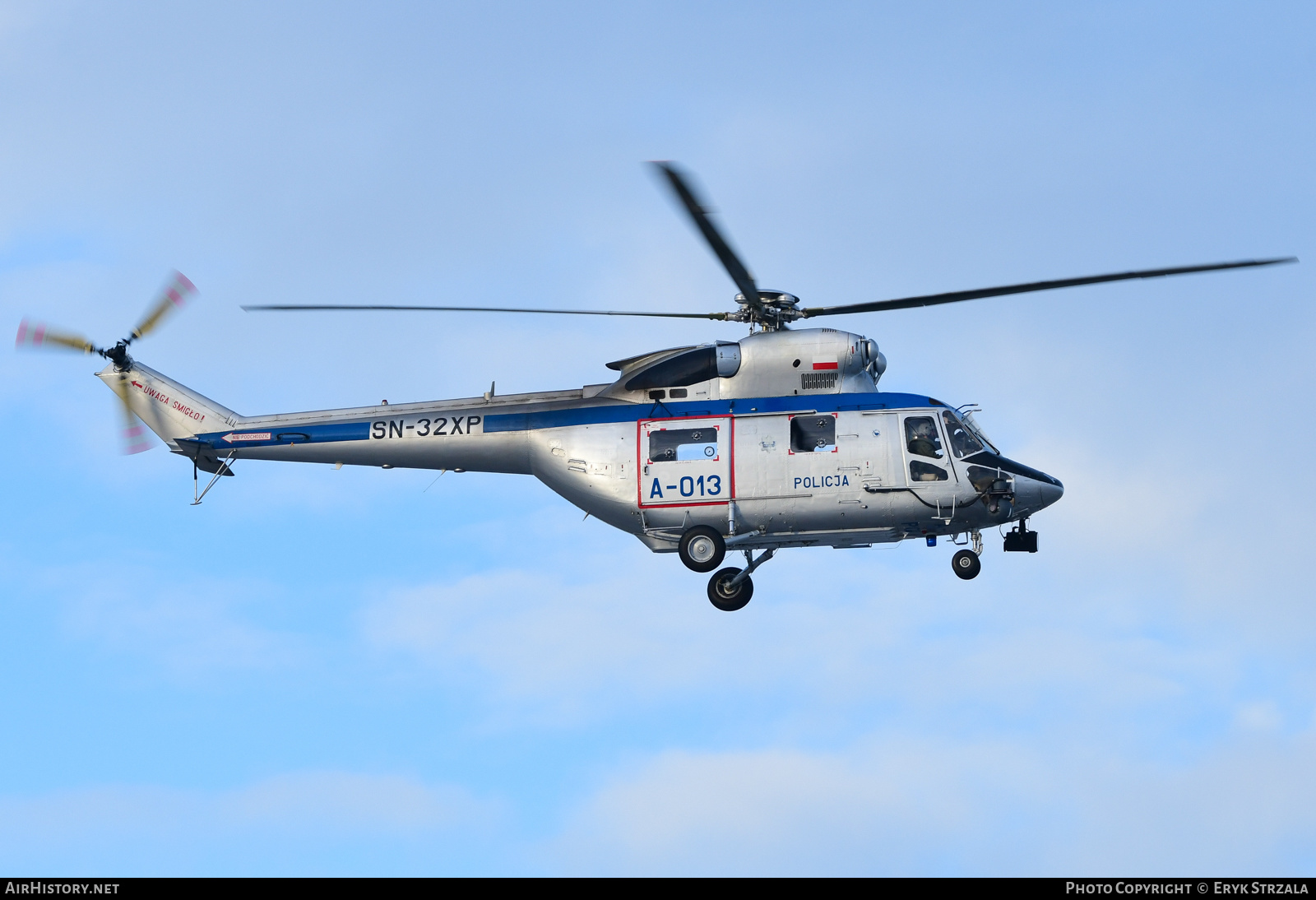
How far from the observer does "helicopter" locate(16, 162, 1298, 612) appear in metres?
27.9

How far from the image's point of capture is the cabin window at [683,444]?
1112 inches

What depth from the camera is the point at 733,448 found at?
28109mm

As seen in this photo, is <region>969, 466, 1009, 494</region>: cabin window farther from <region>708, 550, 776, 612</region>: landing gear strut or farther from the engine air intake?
<region>708, 550, 776, 612</region>: landing gear strut

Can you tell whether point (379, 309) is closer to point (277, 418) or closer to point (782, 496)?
point (277, 418)

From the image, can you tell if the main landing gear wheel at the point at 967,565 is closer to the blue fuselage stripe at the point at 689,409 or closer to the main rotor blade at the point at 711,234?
the blue fuselage stripe at the point at 689,409

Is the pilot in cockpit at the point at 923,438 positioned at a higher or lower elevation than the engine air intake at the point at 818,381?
lower

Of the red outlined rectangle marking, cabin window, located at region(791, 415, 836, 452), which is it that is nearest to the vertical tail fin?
the red outlined rectangle marking

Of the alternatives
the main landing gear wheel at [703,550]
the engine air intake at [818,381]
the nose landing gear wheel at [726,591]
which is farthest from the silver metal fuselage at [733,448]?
the nose landing gear wheel at [726,591]

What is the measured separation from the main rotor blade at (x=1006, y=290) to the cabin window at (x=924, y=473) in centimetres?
287

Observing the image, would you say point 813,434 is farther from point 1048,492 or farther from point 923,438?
point 1048,492

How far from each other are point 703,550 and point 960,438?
511cm
